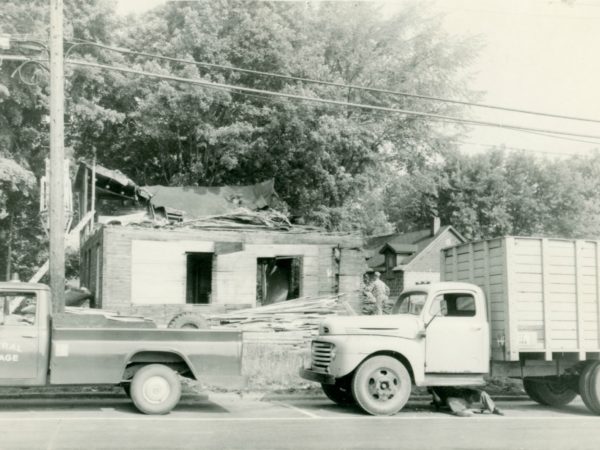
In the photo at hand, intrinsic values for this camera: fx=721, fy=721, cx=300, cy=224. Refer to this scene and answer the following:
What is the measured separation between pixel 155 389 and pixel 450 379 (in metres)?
4.66

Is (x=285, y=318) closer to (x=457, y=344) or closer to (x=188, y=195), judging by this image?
(x=457, y=344)

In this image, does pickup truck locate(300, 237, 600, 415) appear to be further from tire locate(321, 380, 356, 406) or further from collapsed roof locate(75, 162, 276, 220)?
collapsed roof locate(75, 162, 276, 220)

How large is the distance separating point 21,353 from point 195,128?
26.4m

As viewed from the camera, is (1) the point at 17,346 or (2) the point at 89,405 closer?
(1) the point at 17,346

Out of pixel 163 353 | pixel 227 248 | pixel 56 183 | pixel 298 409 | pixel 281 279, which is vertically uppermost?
pixel 56 183

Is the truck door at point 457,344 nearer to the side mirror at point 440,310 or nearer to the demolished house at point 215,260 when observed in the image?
the side mirror at point 440,310

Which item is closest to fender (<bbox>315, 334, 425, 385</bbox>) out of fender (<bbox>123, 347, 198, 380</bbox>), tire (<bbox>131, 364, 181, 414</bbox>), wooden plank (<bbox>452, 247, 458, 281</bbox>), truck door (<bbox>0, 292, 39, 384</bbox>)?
fender (<bbox>123, 347, 198, 380</bbox>)

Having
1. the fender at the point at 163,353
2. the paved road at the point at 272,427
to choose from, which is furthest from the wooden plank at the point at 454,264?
the fender at the point at 163,353

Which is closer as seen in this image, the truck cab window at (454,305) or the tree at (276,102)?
the truck cab window at (454,305)

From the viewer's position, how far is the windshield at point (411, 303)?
12.3 meters

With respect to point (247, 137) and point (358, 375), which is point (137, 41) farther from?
point (358, 375)

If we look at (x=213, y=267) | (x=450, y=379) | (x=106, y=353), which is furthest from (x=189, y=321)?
(x=450, y=379)

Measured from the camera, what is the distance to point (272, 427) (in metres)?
9.91

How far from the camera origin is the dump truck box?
11.8 metres
